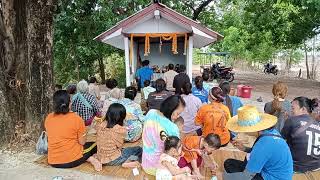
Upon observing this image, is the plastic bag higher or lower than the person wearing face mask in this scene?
lower

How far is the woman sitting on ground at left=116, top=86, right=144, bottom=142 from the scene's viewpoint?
5582 mm

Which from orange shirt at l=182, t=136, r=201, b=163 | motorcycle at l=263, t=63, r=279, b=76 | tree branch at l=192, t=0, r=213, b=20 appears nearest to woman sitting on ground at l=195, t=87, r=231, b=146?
orange shirt at l=182, t=136, r=201, b=163

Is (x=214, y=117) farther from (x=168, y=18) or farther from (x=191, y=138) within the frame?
(x=168, y=18)

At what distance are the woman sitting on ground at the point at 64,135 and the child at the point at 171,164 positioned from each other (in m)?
1.19

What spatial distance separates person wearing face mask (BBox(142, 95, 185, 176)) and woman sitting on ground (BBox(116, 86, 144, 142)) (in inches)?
55.0

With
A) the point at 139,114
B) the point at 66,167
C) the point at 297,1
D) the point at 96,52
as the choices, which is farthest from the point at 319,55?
the point at 66,167

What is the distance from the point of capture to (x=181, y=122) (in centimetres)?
441

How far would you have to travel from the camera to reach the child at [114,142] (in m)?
4.40

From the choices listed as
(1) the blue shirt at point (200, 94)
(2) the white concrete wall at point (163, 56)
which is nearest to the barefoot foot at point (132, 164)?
(1) the blue shirt at point (200, 94)

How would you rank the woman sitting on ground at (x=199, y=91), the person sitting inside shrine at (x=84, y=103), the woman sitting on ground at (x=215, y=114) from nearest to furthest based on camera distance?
the woman sitting on ground at (x=215, y=114) < the person sitting inside shrine at (x=84, y=103) < the woman sitting on ground at (x=199, y=91)

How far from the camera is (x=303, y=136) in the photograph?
4.06 meters

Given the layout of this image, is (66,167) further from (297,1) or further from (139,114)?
(297,1)

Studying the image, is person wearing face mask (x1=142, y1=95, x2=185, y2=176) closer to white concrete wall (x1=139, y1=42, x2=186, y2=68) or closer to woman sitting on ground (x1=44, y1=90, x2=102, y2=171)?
woman sitting on ground (x1=44, y1=90, x2=102, y2=171)

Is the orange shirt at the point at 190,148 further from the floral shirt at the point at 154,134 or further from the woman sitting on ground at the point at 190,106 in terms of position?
the woman sitting on ground at the point at 190,106
